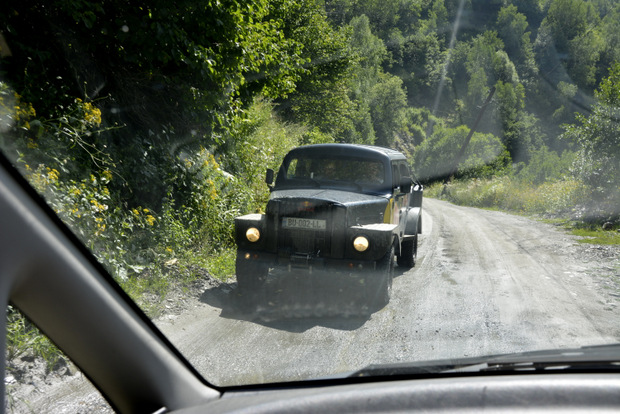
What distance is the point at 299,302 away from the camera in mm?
5195

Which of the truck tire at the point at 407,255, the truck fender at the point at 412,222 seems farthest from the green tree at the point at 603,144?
the truck tire at the point at 407,255

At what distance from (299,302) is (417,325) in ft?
4.34

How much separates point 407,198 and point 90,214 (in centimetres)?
544

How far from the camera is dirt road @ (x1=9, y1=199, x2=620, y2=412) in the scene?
3.10 m

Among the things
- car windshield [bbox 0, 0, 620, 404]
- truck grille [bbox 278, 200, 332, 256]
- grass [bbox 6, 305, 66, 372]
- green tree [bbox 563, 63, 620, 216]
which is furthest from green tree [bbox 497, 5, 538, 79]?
grass [bbox 6, 305, 66, 372]

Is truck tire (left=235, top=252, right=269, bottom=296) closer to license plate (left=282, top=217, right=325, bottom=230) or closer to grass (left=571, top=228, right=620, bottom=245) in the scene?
license plate (left=282, top=217, right=325, bottom=230)

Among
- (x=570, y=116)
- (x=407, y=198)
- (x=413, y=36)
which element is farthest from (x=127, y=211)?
(x=413, y=36)

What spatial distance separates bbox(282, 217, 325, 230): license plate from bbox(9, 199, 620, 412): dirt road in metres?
0.96

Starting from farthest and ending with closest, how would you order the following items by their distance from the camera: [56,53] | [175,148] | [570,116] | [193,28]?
[570,116] → [175,148] → [193,28] → [56,53]

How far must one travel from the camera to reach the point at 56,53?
18.7ft

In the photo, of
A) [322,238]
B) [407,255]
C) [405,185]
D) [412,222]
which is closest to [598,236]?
[412,222]

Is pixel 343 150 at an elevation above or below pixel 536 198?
above

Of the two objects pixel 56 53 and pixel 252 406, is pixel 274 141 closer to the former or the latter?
pixel 56 53

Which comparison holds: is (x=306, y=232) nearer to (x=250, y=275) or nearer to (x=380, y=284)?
(x=250, y=275)
